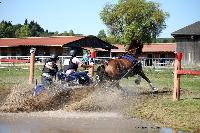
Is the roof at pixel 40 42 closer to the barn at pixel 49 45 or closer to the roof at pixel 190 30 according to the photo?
the barn at pixel 49 45

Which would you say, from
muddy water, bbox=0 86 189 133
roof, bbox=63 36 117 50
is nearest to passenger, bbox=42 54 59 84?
muddy water, bbox=0 86 189 133

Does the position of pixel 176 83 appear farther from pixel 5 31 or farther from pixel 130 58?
pixel 5 31

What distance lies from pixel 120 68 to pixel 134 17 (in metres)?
73.2

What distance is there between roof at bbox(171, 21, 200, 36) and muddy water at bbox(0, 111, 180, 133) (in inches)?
1757

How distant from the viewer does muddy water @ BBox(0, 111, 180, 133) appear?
8.00 metres

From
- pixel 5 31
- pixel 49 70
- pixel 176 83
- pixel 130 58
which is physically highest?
pixel 5 31

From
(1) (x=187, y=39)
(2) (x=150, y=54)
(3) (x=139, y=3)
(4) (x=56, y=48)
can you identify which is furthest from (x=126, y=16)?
(1) (x=187, y=39)

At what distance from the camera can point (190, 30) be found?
177ft

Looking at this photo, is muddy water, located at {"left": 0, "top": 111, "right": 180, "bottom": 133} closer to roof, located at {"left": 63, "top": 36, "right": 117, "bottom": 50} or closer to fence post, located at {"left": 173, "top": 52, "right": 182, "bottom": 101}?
fence post, located at {"left": 173, "top": 52, "right": 182, "bottom": 101}

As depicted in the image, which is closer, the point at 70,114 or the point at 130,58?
the point at 70,114

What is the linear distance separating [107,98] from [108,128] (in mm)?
4321

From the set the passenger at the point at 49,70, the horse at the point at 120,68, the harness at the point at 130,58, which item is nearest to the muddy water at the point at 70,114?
the passenger at the point at 49,70

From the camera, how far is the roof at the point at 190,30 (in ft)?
174

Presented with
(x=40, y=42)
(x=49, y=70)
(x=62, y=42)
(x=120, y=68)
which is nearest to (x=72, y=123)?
(x=49, y=70)
